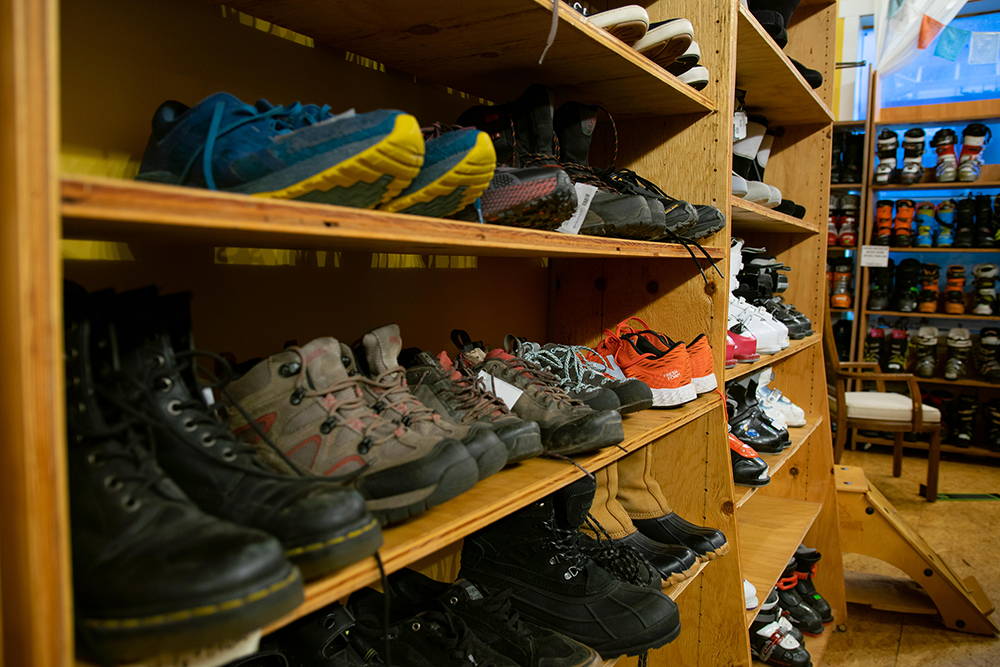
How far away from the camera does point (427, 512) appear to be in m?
0.90

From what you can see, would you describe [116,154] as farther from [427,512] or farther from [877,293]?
[877,293]

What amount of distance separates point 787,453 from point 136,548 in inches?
87.3

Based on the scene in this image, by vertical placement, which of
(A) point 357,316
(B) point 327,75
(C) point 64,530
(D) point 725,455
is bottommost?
(D) point 725,455

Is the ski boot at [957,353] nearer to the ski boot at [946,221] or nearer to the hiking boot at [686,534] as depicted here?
the ski boot at [946,221]

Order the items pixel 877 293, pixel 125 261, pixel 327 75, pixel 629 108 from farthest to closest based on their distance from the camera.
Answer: pixel 877 293 → pixel 629 108 → pixel 327 75 → pixel 125 261

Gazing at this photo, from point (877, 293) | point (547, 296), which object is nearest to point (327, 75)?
point (547, 296)

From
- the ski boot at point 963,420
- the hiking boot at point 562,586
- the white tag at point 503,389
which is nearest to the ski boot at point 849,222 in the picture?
the ski boot at point 963,420

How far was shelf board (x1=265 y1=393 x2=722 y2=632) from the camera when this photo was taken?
0.68m

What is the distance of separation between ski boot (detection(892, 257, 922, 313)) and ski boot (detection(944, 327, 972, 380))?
335 mm

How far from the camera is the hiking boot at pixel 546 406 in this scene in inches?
44.4

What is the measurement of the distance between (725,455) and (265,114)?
137cm

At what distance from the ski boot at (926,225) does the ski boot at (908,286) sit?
5.7 inches

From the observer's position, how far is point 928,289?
16.0 feet

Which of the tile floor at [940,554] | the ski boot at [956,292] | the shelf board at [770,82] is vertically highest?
the shelf board at [770,82]
